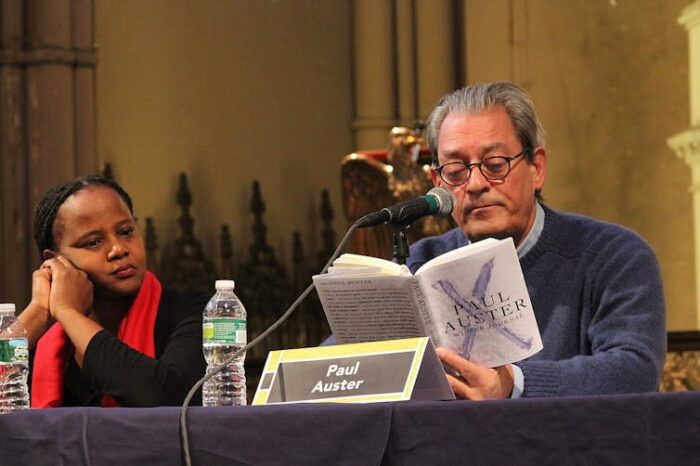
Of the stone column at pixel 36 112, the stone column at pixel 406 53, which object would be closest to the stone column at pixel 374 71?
the stone column at pixel 406 53

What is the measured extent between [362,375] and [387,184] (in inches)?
157

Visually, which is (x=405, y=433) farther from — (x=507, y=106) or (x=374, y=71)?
(x=374, y=71)

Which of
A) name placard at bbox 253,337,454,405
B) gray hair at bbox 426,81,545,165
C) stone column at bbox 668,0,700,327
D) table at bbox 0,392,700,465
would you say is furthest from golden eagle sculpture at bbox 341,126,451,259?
table at bbox 0,392,700,465

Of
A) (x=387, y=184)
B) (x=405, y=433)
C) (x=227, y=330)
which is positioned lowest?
(x=405, y=433)

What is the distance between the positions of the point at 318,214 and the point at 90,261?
473 centimetres

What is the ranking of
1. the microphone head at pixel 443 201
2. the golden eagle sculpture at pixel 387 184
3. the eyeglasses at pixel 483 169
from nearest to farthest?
the microphone head at pixel 443 201
the eyeglasses at pixel 483 169
the golden eagle sculpture at pixel 387 184

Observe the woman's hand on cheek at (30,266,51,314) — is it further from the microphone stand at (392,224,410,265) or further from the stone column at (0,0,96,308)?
the stone column at (0,0,96,308)

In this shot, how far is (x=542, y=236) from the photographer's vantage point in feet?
9.89

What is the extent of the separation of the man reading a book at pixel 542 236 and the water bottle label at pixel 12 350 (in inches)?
34.9

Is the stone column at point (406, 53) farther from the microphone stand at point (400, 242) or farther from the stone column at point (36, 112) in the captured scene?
the microphone stand at point (400, 242)

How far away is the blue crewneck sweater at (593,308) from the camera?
2.58 meters

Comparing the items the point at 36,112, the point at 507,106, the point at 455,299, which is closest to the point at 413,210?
the point at 455,299

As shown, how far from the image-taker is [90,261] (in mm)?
3162

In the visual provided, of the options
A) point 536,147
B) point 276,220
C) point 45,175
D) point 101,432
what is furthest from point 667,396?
point 276,220
